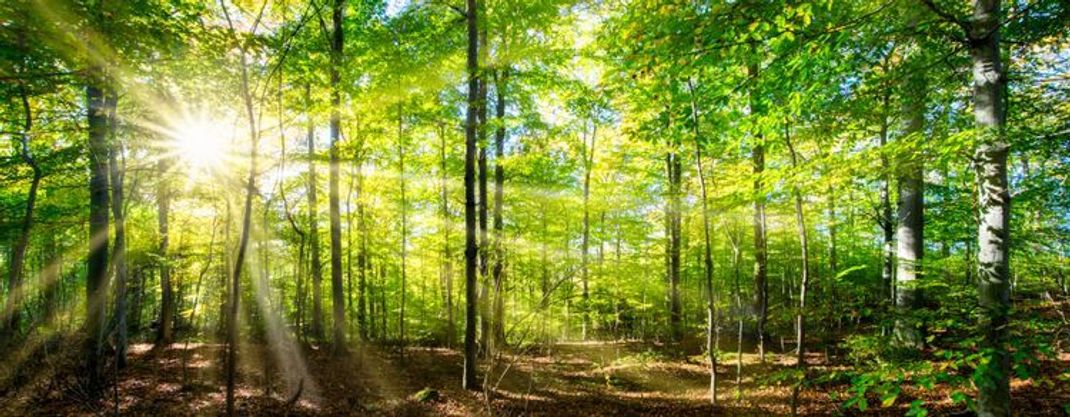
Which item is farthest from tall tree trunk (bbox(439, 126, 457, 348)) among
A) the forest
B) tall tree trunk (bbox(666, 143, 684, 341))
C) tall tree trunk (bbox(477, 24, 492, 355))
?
tall tree trunk (bbox(666, 143, 684, 341))

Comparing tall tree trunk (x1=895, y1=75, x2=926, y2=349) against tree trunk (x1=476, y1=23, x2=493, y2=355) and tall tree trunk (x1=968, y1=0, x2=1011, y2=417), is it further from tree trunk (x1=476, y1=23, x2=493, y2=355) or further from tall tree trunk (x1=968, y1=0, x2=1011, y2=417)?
tree trunk (x1=476, y1=23, x2=493, y2=355)

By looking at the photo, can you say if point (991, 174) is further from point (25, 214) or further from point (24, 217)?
point (25, 214)

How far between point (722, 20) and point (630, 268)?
383 inches

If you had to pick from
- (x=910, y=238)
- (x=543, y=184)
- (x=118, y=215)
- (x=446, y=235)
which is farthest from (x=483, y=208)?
(x=910, y=238)

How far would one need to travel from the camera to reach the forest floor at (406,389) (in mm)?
7316

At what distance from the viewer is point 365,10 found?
39.5 feet

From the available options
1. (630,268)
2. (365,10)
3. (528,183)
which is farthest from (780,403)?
(365,10)

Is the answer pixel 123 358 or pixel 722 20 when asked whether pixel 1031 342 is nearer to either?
pixel 722 20

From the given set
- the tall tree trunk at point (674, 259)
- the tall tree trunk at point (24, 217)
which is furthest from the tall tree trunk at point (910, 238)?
the tall tree trunk at point (24, 217)

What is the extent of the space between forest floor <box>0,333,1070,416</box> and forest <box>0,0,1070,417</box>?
0.12m

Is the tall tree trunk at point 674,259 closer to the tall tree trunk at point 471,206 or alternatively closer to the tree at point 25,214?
the tall tree trunk at point 471,206

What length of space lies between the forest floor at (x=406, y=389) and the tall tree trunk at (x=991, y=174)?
88.2 inches

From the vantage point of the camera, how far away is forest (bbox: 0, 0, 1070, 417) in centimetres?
398

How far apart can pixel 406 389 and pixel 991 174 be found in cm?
1035
